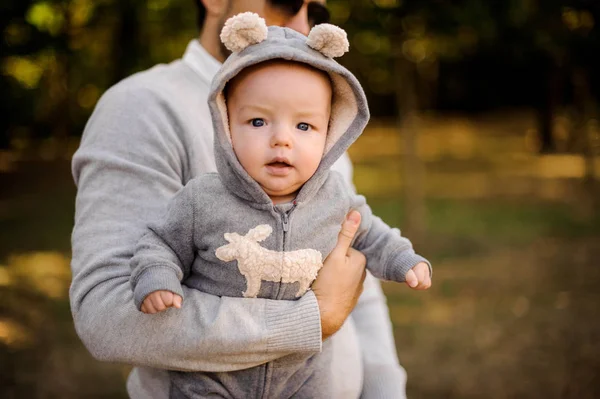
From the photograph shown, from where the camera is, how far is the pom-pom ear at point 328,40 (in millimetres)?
2049

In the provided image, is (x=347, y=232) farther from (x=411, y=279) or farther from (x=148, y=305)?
(x=148, y=305)

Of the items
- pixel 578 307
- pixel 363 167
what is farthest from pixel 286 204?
pixel 363 167

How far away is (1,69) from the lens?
11539 mm

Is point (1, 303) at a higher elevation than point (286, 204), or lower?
lower

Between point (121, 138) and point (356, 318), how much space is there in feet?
3.66

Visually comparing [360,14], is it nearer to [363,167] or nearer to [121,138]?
[121,138]

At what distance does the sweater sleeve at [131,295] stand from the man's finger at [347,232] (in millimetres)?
185

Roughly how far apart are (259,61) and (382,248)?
27.5 inches

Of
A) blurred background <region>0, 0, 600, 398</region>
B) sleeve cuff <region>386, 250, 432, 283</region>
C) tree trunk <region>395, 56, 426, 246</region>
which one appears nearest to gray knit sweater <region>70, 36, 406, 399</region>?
sleeve cuff <region>386, 250, 432, 283</region>

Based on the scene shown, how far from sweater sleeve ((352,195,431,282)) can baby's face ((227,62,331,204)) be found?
0.30m

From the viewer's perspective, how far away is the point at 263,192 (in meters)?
2.10

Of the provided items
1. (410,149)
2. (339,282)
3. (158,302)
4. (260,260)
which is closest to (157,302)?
(158,302)

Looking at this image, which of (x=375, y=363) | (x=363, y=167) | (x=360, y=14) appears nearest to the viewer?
(x=375, y=363)

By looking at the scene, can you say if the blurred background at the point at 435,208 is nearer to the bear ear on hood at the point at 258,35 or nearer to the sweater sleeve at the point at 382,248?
the sweater sleeve at the point at 382,248
